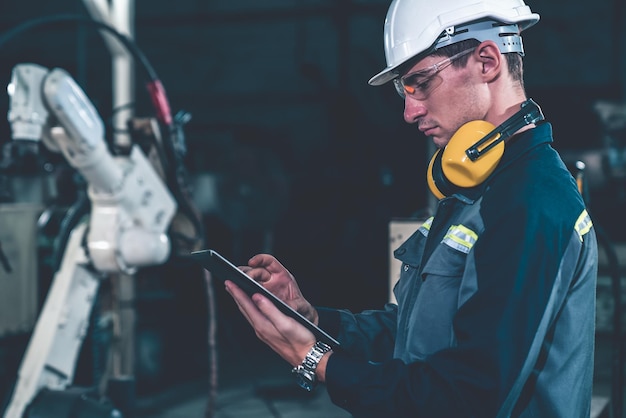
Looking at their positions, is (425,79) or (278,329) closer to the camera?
(278,329)

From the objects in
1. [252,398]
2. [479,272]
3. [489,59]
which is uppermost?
[489,59]

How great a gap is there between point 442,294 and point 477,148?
10.1 inches

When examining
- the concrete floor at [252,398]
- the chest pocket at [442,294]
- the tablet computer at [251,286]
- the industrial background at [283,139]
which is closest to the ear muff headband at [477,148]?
the chest pocket at [442,294]

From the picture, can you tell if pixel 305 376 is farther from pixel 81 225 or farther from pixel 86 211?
pixel 86 211

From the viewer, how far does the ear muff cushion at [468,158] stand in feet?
4.31

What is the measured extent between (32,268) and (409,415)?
12.0ft

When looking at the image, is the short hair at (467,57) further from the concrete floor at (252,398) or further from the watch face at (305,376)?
the concrete floor at (252,398)

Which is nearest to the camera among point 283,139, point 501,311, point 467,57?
point 501,311

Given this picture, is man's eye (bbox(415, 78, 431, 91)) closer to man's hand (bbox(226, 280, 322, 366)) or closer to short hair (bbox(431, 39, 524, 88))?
short hair (bbox(431, 39, 524, 88))

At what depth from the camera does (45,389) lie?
2963 millimetres

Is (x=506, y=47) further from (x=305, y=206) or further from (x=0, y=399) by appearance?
(x=305, y=206)

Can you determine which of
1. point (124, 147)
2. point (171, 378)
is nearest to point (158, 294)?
point (171, 378)

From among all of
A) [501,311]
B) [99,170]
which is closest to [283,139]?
[99,170]

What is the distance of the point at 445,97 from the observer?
140cm
